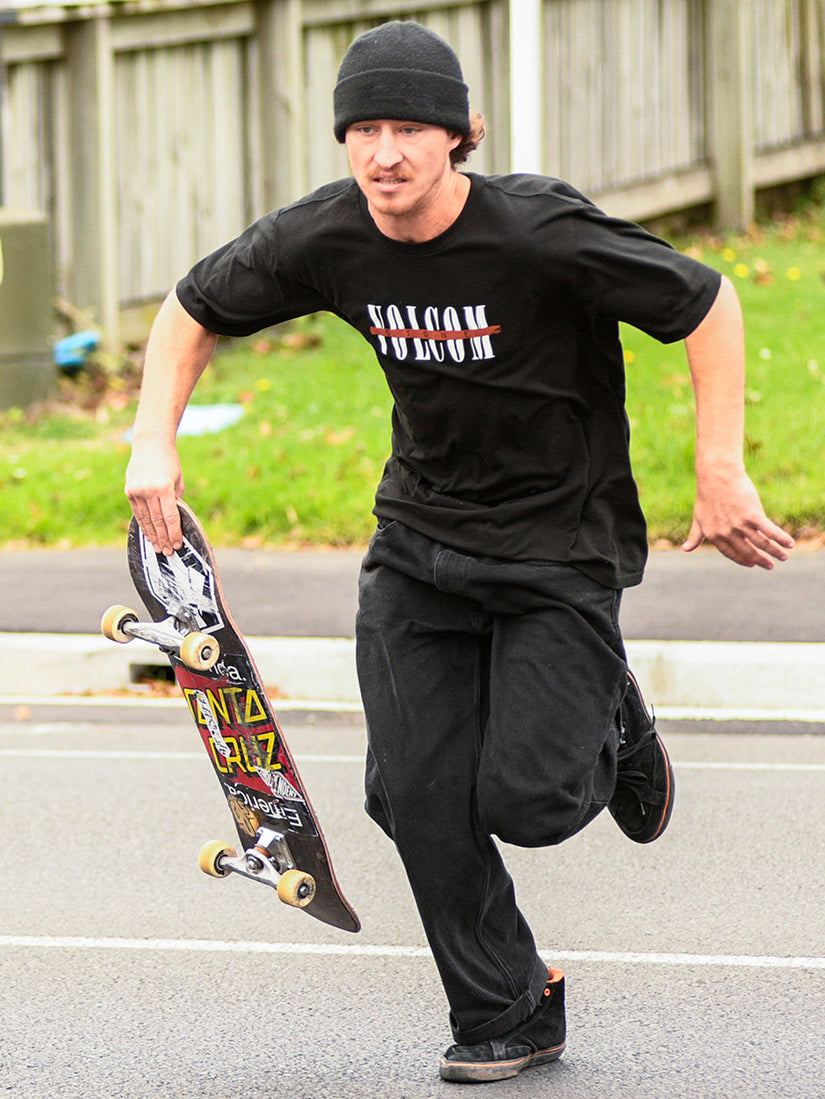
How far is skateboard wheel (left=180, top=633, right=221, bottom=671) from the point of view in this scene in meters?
3.67

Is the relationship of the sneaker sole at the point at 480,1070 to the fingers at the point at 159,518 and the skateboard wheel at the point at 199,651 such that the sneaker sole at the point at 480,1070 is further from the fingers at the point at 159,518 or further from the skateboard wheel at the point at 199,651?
the fingers at the point at 159,518

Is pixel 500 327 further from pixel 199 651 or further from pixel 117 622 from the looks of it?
pixel 117 622

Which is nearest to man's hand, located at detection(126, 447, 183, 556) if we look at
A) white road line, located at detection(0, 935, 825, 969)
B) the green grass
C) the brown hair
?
the brown hair

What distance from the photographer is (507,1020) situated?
3.75 metres

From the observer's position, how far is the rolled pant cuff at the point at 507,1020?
3.74 m

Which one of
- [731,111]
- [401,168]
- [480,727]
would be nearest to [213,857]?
[480,727]

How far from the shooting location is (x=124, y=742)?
6.95m

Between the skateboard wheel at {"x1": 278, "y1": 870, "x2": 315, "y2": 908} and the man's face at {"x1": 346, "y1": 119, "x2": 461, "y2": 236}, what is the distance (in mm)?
1360

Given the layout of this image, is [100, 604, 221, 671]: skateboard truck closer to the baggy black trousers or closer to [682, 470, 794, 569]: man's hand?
the baggy black trousers

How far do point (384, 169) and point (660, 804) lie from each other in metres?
1.64

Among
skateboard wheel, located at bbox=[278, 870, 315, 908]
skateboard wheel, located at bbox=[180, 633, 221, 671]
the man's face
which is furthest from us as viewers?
skateboard wheel, located at bbox=[278, 870, 315, 908]

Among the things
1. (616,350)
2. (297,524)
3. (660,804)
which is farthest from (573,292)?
(297,524)

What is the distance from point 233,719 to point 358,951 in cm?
106

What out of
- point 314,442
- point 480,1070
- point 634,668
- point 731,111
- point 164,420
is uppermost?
point 731,111
